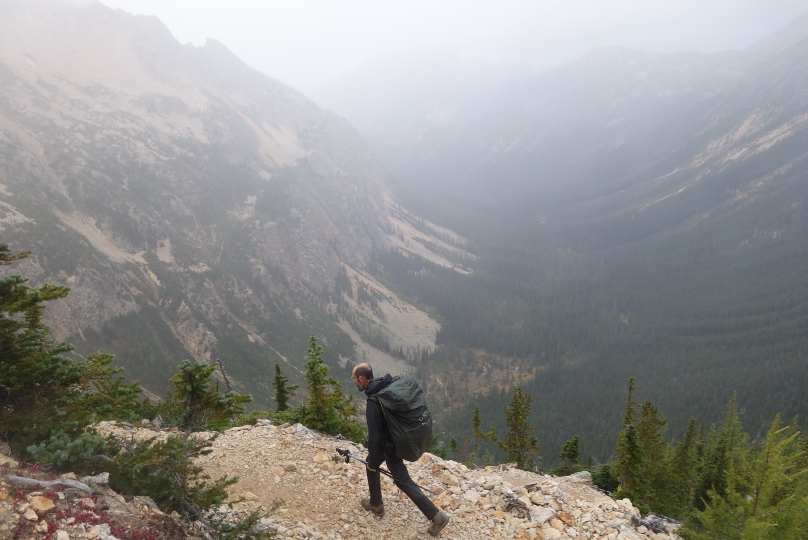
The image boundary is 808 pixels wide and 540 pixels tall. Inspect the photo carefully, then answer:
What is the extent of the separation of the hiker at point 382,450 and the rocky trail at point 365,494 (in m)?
0.63

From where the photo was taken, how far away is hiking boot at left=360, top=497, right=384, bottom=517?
32.3 ft

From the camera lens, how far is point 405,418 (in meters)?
8.65

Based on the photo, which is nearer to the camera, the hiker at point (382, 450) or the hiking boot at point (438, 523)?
the hiker at point (382, 450)

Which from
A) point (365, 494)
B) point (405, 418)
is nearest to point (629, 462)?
point (365, 494)

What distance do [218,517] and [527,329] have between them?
606 feet

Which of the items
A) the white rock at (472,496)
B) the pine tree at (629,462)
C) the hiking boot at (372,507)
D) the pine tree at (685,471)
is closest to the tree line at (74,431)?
the hiking boot at (372,507)

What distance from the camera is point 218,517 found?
859 centimetres

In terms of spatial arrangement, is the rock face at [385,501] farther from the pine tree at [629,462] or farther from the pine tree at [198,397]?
the pine tree at [629,462]

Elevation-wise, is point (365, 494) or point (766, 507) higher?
Result: point (766, 507)

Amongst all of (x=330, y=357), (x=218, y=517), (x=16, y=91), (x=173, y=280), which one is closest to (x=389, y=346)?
(x=330, y=357)

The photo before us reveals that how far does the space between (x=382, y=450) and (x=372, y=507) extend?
1938mm

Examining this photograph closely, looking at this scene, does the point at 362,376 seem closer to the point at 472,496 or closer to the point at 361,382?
the point at 361,382

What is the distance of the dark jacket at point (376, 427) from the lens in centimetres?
875

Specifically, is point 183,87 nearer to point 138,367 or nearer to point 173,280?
point 173,280
